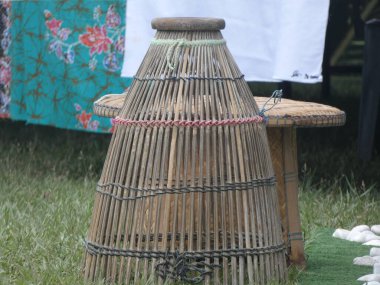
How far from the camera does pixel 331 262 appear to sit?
3506mm

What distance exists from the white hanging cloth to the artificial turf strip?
80 centimetres

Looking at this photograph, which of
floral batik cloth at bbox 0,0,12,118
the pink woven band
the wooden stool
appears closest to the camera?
the pink woven band

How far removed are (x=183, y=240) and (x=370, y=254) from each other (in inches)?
43.3

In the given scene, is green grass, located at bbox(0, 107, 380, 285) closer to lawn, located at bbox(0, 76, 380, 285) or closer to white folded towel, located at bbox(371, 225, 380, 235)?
lawn, located at bbox(0, 76, 380, 285)

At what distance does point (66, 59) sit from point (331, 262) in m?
2.18

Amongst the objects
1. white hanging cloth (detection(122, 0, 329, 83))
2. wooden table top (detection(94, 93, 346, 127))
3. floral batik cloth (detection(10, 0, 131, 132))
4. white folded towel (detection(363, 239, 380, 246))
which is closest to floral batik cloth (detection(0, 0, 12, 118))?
floral batik cloth (detection(10, 0, 131, 132))

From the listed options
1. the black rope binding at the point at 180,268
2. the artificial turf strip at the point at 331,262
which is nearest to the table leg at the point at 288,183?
the artificial turf strip at the point at 331,262

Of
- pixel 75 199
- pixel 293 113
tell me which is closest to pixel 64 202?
pixel 75 199

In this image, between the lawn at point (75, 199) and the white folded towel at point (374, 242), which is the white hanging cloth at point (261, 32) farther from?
the white folded towel at point (374, 242)

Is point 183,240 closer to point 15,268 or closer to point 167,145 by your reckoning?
point 167,145

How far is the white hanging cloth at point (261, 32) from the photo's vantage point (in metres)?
4.18

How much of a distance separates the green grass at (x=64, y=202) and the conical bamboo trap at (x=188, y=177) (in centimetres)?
26

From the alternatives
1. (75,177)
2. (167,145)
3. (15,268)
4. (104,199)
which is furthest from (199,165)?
(75,177)

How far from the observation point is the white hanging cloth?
4184mm
